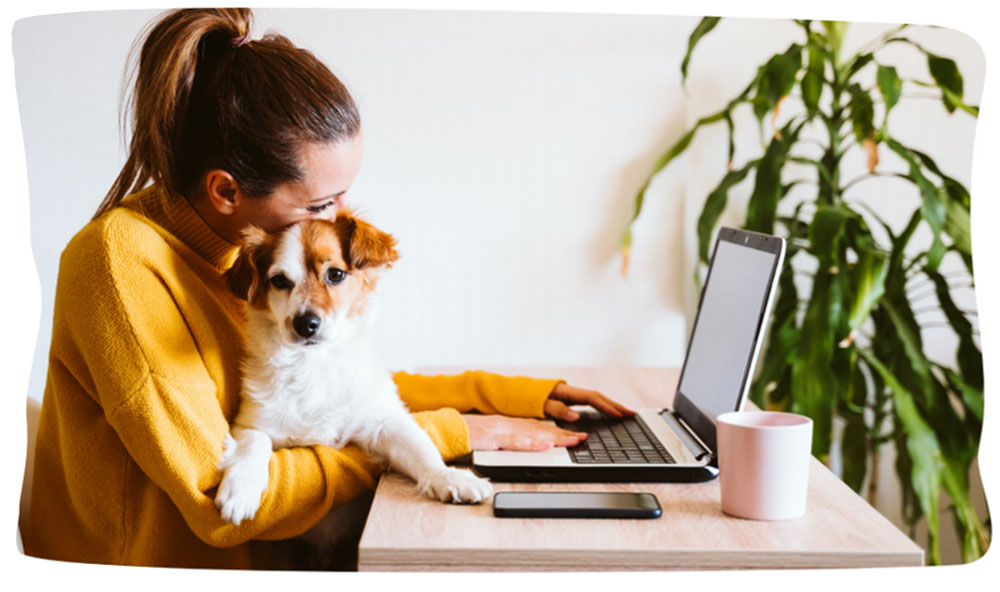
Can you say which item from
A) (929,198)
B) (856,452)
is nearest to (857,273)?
(929,198)

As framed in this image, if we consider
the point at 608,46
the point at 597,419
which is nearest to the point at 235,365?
the point at 597,419

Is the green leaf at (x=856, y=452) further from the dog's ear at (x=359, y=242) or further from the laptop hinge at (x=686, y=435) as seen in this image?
the dog's ear at (x=359, y=242)

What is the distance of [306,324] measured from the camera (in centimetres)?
98

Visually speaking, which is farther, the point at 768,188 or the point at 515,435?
the point at 768,188

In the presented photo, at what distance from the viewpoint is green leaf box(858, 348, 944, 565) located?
1681 millimetres

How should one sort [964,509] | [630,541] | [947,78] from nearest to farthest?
1. [630,541]
2. [947,78]
3. [964,509]

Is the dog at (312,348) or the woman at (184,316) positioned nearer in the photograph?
the woman at (184,316)

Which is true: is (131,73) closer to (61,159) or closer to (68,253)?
(61,159)

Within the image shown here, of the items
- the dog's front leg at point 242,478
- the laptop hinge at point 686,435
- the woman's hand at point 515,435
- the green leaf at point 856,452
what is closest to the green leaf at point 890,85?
the green leaf at point 856,452

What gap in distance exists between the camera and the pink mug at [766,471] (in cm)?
82

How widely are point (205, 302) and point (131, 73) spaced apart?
319 mm

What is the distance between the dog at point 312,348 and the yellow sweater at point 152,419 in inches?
1.3

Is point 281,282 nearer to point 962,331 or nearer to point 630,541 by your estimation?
point 630,541

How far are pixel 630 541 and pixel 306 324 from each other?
453mm
